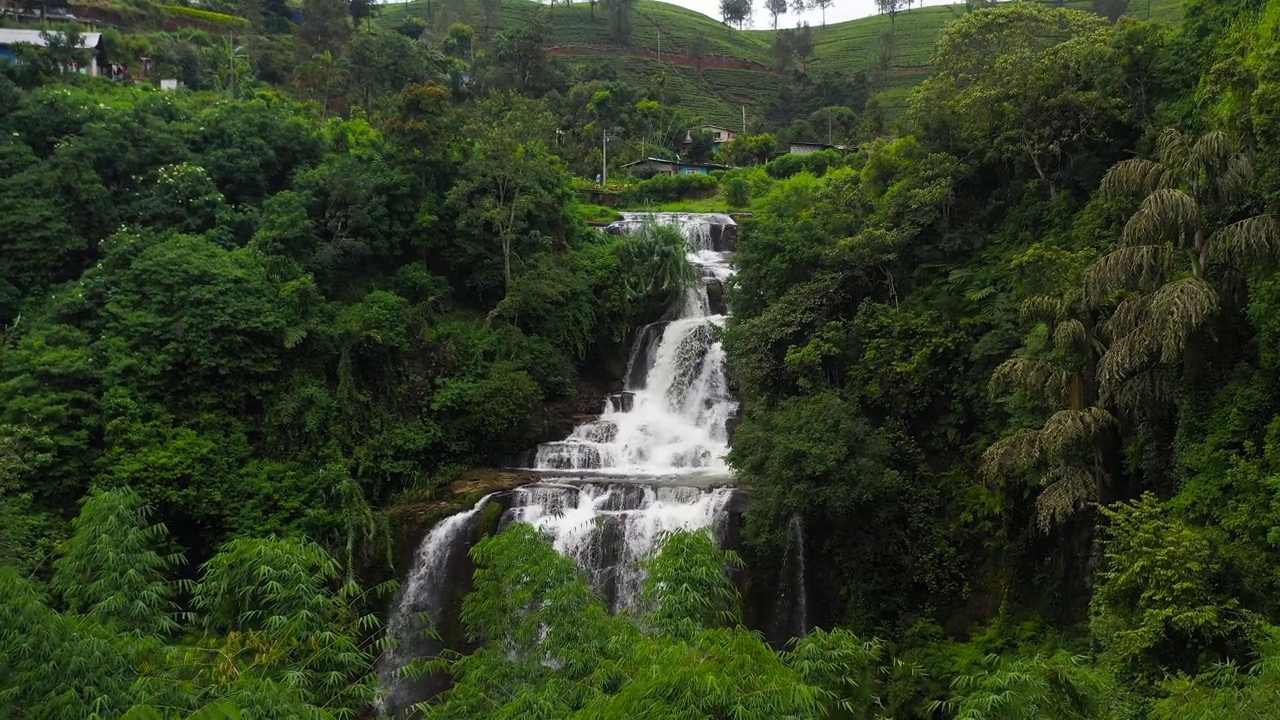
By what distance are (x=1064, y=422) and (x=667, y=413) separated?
12464 mm

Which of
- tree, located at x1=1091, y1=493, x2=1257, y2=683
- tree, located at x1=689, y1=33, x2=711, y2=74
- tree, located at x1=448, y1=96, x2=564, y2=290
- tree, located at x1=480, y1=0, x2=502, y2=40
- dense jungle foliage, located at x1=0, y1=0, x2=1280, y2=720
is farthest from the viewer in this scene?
tree, located at x1=689, y1=33, x2=711, y2=74

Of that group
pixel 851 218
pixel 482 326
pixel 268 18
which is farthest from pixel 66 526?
pixel 268 18

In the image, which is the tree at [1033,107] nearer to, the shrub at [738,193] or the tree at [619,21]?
the shrub at [738,193]

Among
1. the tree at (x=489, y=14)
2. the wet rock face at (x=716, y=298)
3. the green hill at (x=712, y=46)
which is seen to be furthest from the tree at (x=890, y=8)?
the wet rock face at (x=716, y=298)

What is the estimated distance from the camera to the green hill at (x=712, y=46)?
72.8 m

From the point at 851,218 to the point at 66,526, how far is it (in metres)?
18.0

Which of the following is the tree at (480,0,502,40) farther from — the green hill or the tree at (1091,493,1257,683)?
the tree at (1091,493,1257,683)

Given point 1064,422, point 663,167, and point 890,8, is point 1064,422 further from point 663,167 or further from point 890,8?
point 890,8

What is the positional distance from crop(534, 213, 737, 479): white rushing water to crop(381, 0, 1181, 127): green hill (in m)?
45.3

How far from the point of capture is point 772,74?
82000 millimetres

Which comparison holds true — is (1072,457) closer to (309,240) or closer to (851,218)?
(851,218)

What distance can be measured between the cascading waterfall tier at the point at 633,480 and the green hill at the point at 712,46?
45.8 meters

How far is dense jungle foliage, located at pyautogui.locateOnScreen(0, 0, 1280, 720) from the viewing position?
802 centimetres

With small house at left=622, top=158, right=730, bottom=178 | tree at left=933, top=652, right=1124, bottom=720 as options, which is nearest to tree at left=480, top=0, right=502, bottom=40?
small house at left=622, top=158, right=730, bottom=178
